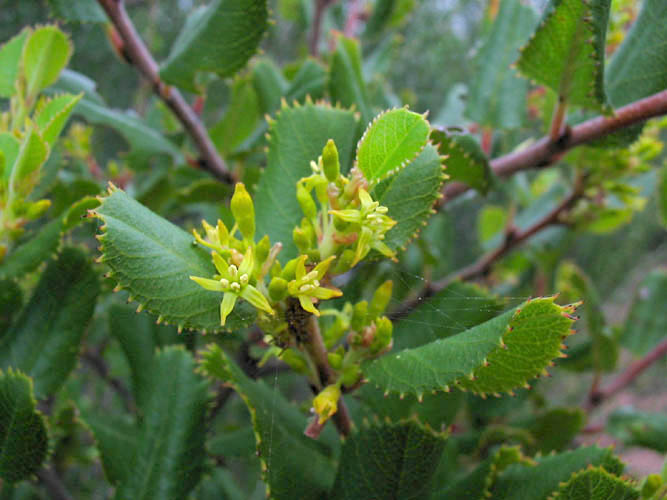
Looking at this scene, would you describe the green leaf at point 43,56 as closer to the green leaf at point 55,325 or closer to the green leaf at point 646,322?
the green leaf at point 55,325

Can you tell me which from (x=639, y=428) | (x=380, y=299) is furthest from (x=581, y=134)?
(x=639, y=428)

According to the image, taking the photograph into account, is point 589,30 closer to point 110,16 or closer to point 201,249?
point 201,249

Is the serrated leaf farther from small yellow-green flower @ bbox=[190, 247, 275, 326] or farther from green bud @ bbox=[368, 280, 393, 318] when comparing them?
small yellow-green flower @ bbox=[190, 247, 275, 326]

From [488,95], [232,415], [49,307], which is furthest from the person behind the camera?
[232,415]

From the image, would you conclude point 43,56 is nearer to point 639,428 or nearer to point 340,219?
point 340,219

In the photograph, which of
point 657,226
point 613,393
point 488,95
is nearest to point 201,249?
point 488,95

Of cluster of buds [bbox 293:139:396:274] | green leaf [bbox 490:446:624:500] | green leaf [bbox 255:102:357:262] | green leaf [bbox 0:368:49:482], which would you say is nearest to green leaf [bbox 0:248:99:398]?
green leaf [bbox 0:368:49:482]
